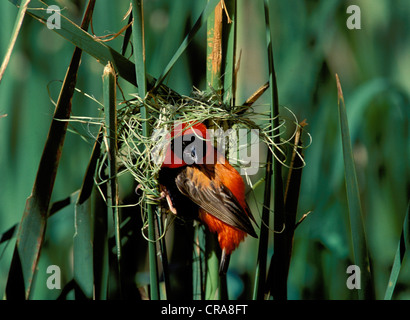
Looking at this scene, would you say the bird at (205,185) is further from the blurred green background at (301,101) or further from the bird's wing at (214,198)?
the blurred green background at (301,101)

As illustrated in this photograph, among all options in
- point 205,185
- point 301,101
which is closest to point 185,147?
point 205,185

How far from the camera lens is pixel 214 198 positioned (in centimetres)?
107

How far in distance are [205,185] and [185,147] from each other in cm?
11

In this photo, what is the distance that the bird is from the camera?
1066 mm

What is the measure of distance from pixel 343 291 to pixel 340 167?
446 millimetres

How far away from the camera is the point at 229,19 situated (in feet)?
3.75

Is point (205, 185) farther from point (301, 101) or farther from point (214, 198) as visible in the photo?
point (301, 101)

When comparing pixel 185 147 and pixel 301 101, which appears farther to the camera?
pixel 301 101

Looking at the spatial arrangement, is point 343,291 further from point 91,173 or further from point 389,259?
point 91,173

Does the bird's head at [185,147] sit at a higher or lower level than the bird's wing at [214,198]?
higher

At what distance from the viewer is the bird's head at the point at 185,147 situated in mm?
1091

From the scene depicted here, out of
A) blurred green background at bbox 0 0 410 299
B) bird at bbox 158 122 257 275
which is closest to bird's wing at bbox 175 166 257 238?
bird at bbox 158 122 257 275

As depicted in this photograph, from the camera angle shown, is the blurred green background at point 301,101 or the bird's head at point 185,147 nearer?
the bird's head at point 185,147

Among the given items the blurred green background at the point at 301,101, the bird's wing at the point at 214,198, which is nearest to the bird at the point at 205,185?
the bird's wing at the point at 214,198
